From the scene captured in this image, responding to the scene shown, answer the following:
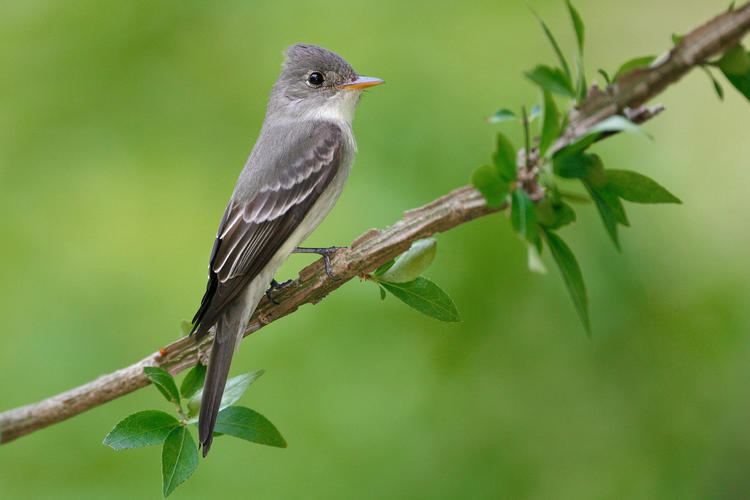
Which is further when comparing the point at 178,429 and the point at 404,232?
the point at 178,429

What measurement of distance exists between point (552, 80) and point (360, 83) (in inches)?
81.8

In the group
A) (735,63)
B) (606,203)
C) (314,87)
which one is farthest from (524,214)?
(314,87)

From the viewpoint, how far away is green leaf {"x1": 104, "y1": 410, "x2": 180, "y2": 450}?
1882 millimetres

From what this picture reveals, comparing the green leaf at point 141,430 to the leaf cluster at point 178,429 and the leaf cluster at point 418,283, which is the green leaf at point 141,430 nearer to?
the leaf cluster at point 178,429

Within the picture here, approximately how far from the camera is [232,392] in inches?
78.2

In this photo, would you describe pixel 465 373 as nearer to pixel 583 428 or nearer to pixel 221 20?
pixel 583 428

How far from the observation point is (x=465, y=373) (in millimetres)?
3252

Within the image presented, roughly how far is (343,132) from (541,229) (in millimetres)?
1933

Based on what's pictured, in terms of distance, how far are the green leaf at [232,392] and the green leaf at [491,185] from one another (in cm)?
72

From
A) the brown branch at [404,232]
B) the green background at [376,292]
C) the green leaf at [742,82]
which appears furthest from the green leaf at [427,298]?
the green background at [376,292]

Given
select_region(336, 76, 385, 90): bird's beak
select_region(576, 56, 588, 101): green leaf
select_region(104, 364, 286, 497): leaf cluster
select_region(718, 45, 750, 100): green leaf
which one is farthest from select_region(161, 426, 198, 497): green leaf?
select_region(336, 76, 385, 90): bird's beak

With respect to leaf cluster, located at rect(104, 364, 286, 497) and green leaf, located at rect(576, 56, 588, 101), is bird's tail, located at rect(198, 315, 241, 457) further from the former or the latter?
green leaf, located at rect(576, 56, 588, 101)

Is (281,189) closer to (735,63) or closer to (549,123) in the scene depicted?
(549,123)

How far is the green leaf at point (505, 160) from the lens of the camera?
4.90 feet
